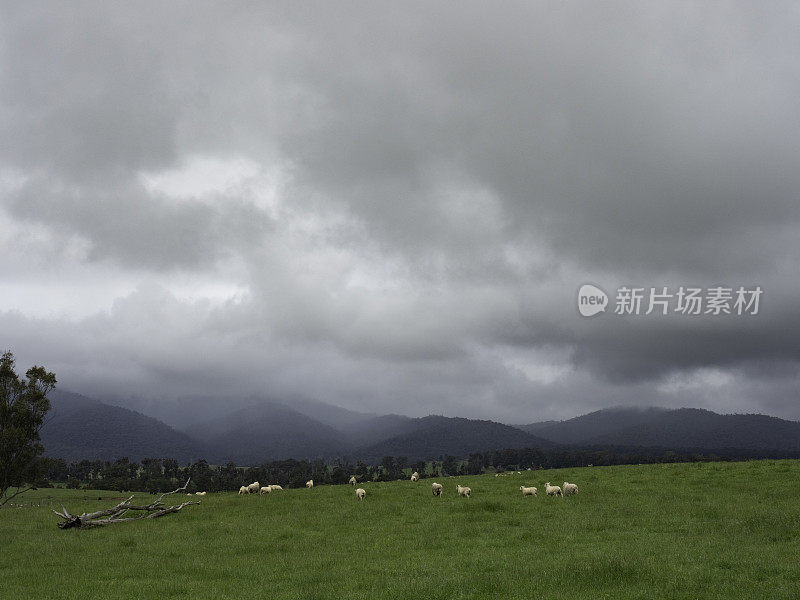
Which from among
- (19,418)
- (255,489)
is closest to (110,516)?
(255,489)

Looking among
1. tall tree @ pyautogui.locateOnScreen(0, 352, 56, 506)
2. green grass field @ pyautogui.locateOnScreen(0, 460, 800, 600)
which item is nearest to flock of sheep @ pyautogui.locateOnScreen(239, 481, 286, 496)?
green grass field @ pyautogui.locateOnScreen(0, 460, 800, 600)

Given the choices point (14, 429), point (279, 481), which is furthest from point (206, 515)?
point (279, 481)

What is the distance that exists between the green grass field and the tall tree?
54.7 ft

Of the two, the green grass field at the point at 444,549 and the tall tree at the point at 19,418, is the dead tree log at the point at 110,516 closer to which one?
the green grass field at the point at 444,549

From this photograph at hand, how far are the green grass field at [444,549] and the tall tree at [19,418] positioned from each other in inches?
657

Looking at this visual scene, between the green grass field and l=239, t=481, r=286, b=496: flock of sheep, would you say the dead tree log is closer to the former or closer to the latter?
the green grass field

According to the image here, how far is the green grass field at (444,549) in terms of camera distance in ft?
53.2

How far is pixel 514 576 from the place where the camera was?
16.9m

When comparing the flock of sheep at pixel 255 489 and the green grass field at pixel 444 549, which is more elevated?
the green grass field at pixel 444 549

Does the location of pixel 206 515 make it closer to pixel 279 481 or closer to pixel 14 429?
pixel 14 429

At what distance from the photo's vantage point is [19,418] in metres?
51.5

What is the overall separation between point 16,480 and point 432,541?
1979 inches

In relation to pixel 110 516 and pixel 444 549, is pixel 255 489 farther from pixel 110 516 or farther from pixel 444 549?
pixel 444 549

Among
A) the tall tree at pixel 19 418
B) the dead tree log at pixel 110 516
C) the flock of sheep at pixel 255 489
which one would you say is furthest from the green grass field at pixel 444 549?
the tall tree at pixel 19 418
